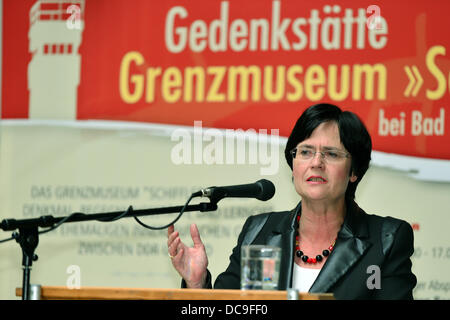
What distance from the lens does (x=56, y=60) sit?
4.42m

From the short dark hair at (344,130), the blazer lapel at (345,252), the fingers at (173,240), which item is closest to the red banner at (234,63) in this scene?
the short dark hair at (344,130)

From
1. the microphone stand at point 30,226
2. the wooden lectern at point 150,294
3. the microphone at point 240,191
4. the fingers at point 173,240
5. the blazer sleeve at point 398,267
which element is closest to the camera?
the wooden lectern at point 150,294

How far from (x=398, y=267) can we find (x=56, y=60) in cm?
251

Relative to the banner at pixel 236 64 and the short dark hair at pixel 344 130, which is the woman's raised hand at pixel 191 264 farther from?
the banner at pixel 236 64

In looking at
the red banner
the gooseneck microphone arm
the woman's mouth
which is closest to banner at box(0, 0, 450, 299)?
the red banner

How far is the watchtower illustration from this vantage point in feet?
14.5

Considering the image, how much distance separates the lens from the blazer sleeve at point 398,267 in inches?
103

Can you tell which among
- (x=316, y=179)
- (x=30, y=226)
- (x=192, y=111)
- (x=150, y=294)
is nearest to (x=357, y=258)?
(x=316, y=179)

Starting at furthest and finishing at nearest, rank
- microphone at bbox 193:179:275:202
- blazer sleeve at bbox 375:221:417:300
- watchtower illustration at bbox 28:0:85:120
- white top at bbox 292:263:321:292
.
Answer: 1. watchtower illustration at bbox 28:0:85:120
2. white top at bbox 292:263:321:292
3. blazer sleeve at bbox 375:221:417:300
4. microphone at bbox 193:179:275:202

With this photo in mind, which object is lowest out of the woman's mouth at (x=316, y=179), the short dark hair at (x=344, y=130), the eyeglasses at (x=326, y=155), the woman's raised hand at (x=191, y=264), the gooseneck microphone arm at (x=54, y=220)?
the woman's raised hand at (x=191, y=264)

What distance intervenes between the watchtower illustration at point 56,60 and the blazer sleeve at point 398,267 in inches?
88.0

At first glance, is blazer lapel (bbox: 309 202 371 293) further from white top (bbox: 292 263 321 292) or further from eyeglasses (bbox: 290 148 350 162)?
eyeglasses (bbox: 290 148 350 162)

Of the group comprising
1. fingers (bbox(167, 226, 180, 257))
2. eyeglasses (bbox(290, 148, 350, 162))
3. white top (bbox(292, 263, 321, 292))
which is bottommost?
white top (bbox(292, 263, 321, 292))

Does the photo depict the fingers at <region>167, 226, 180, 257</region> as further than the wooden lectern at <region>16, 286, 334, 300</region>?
Yes
